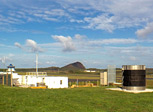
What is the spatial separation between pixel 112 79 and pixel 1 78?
2062 centimetres

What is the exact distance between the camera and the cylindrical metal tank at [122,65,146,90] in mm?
27391

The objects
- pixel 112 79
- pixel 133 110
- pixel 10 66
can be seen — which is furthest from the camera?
pixel 10 66

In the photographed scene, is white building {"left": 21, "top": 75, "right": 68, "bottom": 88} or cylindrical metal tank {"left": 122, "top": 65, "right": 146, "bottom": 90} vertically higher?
cylindrical metal tank {"left": 122, "top": 65, "right": 146, "bottom": 90}

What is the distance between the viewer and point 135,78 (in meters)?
27.6

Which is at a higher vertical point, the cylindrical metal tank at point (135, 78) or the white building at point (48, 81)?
the cylindrical metal tank at point (135, 78)

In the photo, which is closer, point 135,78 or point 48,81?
point 135,78

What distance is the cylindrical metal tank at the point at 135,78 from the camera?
27391mm

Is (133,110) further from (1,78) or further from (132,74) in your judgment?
(1,78)

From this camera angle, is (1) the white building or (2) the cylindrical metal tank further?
(1) the white building

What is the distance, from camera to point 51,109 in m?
12.4

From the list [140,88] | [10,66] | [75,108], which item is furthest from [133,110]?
[10,66]

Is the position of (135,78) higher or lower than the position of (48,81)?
higher

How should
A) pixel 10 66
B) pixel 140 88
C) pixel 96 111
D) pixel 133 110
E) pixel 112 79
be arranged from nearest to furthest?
pixel 96 111 → pixel 133 110 → pixel 140 88 → pixel 112 79 → pixel 10 66

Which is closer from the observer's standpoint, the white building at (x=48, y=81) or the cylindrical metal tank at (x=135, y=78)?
the cylindrical metal tank at (x=135, y=78)
